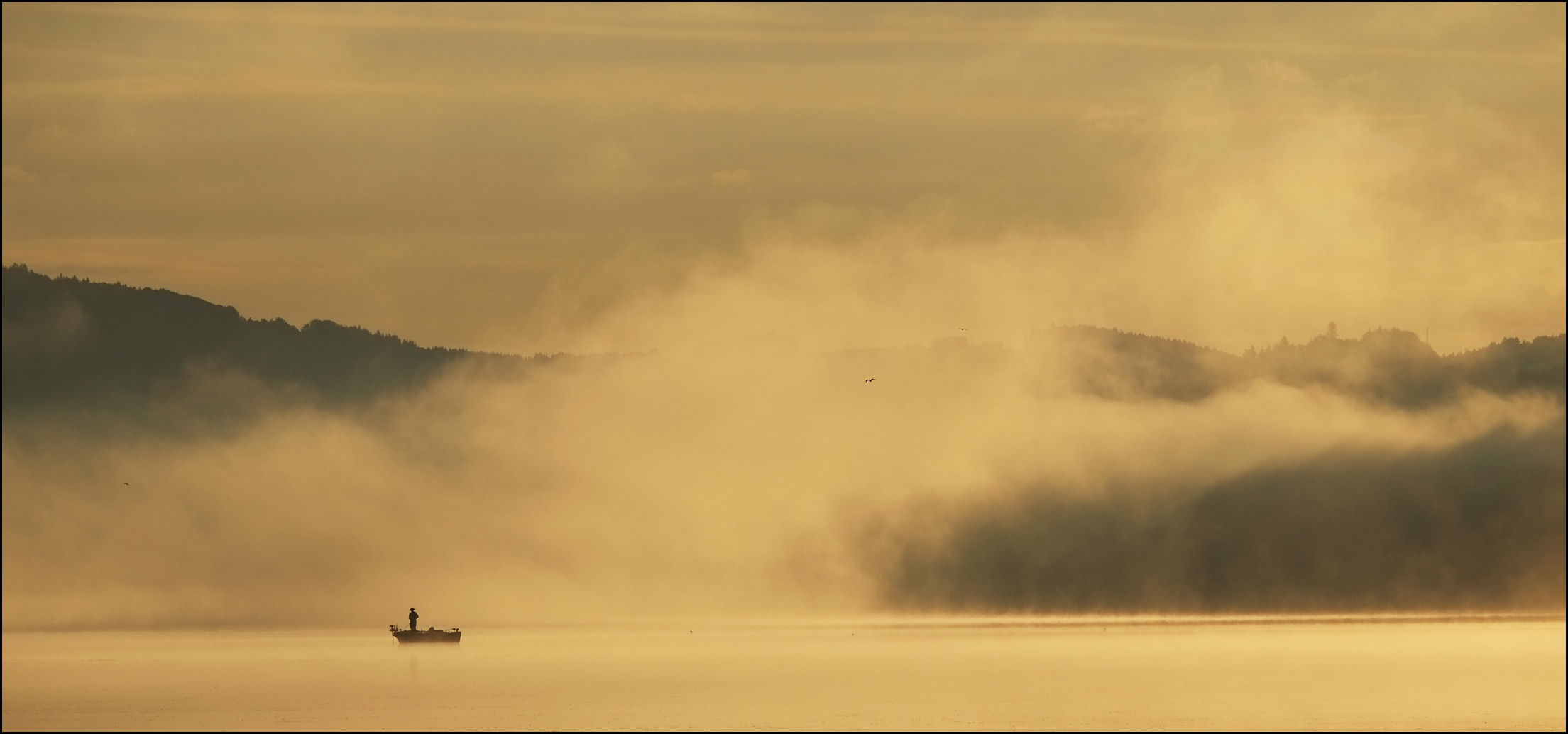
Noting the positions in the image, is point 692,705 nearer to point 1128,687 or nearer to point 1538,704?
point 1128,687

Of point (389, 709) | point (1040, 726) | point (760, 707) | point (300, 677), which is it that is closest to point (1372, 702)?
point (1040, 726)

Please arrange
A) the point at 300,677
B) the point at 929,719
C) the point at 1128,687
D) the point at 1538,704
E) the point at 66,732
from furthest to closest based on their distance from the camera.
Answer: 1. the point at 300,677
2. the point at 1128,687
3. the point at 1538,704
4. the point at 929,719
5. the point at 66,732

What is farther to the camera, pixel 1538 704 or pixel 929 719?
pixel 1538 704

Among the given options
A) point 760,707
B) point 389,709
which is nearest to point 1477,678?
point 760,707

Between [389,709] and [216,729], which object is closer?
[216,729]

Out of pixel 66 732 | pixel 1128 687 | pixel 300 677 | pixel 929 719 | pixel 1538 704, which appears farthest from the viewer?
pixel 300 677

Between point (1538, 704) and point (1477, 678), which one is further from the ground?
point (1477, 678)

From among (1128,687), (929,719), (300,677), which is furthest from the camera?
(300,677)

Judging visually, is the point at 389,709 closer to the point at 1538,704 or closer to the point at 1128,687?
the point at 1128,687

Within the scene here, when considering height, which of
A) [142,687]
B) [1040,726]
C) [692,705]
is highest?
[142,687]
